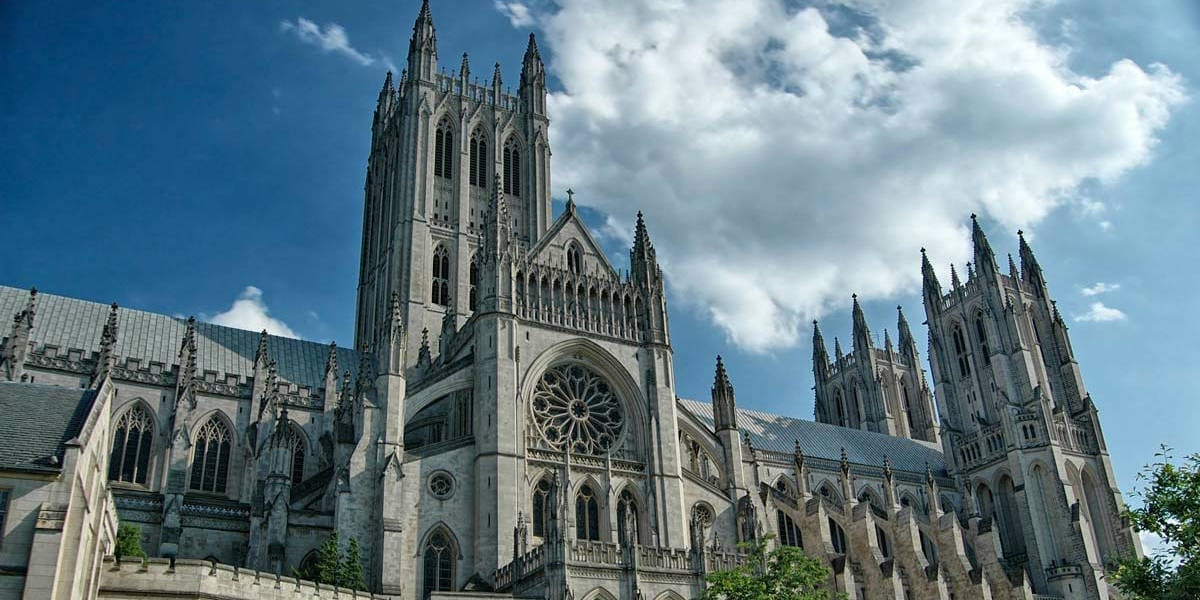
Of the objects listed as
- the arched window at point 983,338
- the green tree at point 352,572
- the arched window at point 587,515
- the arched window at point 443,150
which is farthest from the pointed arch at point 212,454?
the arched window at point 983,338

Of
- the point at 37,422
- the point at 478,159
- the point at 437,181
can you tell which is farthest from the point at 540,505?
the point at 478,159

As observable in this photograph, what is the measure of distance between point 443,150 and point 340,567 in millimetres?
38436

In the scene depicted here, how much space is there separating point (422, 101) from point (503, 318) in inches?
1149

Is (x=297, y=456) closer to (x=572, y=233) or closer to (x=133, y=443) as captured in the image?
(x=133, y=443)

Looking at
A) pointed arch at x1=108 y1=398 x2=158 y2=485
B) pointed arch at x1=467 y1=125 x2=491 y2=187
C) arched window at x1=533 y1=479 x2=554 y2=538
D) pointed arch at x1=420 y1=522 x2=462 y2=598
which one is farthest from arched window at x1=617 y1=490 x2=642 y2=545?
pointed arch at x1=467 y1=125 x2=491 y2=187

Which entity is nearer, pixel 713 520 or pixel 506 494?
pixel 506 494

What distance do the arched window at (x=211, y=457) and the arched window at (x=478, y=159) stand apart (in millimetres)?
27081

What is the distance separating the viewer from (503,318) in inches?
1788

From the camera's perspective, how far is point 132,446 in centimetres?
4672

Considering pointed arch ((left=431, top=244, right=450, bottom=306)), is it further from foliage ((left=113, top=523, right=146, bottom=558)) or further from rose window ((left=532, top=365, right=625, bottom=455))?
foliage ((left=113, top=523, right=146, bottom=558))

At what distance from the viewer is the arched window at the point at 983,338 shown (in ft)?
246

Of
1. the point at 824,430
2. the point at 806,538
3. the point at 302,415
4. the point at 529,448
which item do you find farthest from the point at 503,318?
the point at 824,430

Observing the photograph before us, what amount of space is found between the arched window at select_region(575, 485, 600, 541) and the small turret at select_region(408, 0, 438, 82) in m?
37.6

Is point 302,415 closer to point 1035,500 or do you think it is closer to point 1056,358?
point 1035,500
